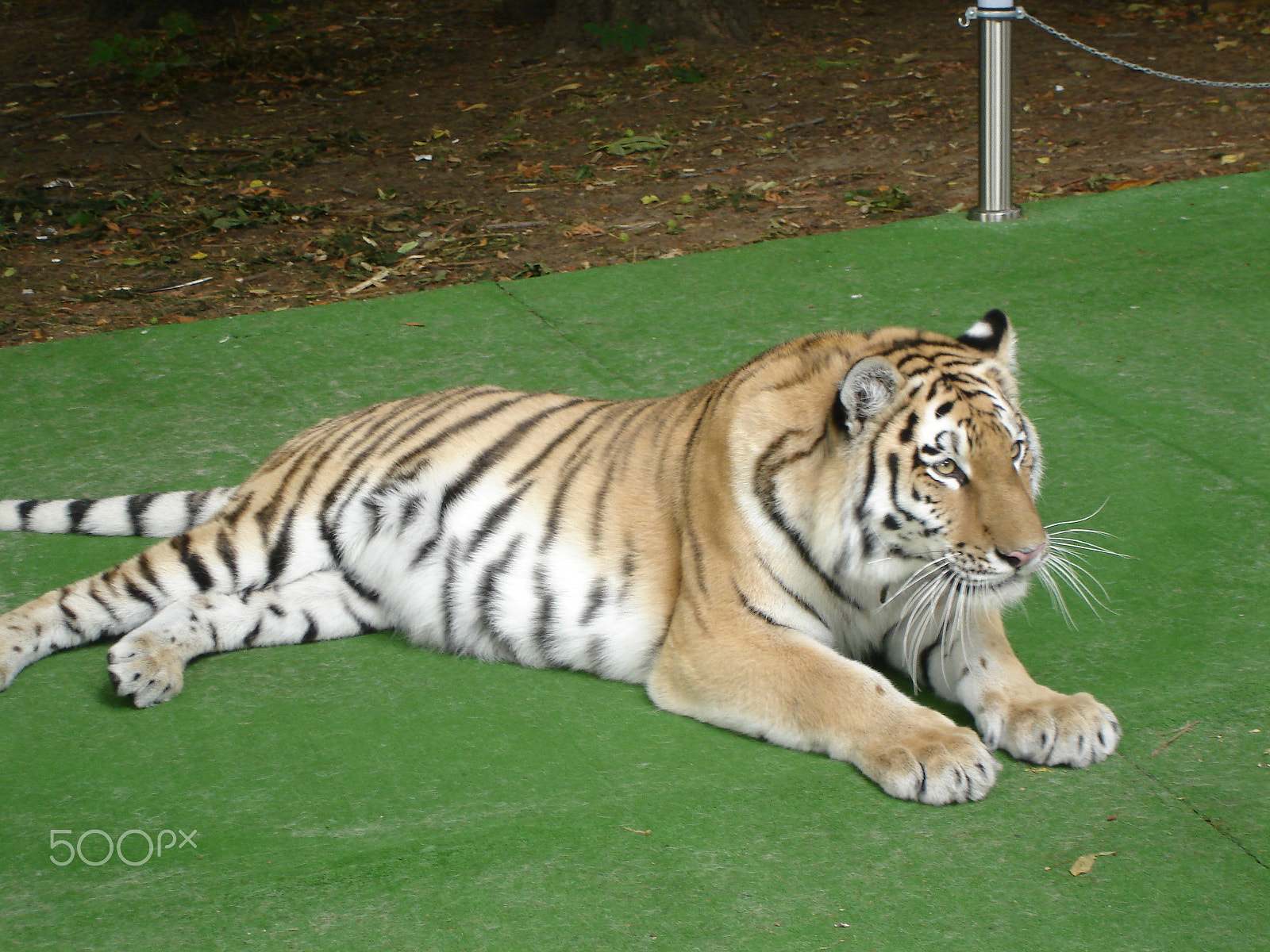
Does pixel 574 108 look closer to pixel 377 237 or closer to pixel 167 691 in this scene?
pixel 377 237

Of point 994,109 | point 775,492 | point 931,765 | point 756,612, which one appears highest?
point 994,109

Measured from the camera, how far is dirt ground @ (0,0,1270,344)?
23.3 ft

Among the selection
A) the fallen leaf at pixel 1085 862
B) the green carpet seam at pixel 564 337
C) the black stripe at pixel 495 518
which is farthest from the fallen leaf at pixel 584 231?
the fallen leaf at pixel 1085 862

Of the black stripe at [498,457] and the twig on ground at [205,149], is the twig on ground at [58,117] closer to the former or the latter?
the twig on ground at [205,149]

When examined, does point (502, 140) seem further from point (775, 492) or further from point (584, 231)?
point (775, 492)

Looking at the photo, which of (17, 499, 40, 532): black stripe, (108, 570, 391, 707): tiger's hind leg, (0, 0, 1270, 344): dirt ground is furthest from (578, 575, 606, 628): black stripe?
(0, 0, 1270, 344): dirt ground

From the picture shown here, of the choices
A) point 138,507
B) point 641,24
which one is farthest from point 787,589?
point 641,24

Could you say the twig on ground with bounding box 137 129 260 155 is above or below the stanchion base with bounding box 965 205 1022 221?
above

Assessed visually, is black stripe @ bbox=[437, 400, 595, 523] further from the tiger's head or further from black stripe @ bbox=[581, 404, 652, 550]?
the tiger's head

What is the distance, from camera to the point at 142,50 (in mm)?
11820

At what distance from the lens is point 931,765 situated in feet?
8.75

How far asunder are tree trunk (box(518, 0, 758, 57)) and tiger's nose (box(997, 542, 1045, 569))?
9048mm

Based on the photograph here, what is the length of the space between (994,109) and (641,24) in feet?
16.9

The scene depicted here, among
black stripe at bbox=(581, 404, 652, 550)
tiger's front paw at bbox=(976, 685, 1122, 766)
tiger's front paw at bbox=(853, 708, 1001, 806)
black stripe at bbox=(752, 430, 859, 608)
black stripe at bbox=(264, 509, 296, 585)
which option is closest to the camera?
tiger's front paw at bbox=(853, 708, 1001, 806)
